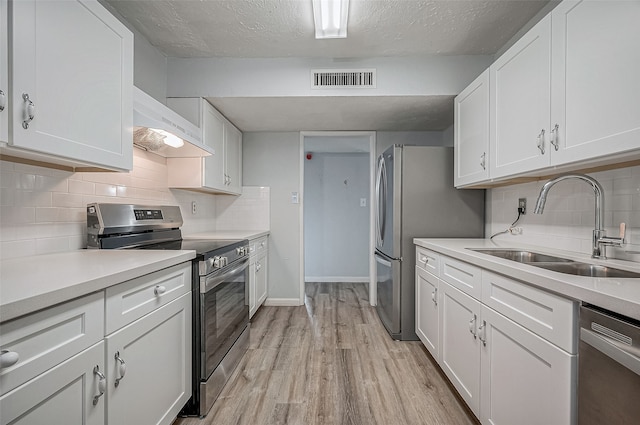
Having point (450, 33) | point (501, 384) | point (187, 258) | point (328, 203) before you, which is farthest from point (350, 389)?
point (328, 203)

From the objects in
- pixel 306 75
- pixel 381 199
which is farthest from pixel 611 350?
pixel 306 75

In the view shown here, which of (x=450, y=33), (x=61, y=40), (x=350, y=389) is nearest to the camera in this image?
(x=61, y=40)

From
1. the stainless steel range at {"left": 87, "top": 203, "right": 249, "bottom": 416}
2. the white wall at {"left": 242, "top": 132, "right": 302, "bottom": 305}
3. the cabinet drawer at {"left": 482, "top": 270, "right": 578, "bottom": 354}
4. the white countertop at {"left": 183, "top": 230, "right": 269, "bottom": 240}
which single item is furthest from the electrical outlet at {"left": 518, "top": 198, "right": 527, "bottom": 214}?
the white wall at {"left": 242, "top": 132, "right": 302, "bottom": 305}

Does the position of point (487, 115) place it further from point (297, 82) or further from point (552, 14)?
point (297, 82)

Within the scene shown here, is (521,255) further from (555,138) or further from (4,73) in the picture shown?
(4,73)

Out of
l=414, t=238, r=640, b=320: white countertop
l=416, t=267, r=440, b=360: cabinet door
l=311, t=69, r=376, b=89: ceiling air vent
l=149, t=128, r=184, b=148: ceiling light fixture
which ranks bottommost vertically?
l=416, t=267, r=440, b=360: cabinet door

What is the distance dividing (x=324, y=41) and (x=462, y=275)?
184cm

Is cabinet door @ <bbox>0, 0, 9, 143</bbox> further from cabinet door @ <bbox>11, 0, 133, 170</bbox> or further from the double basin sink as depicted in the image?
the double basin sink

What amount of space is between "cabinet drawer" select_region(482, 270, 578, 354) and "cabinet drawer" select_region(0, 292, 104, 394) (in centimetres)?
144

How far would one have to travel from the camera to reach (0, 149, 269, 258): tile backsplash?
1275 mm

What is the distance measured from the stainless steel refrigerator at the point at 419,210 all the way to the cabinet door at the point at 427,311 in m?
0.14

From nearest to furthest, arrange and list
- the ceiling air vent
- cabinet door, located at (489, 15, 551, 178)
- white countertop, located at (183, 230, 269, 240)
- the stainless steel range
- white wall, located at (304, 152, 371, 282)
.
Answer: cabinet door, located at (489, 15, 551, 178) < the stainless steel range < the ceiling air vent < white countertop, located at (183, 230, 269, 240) < white wall, located at (304, 152, 371, 282)

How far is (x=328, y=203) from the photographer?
195 inches

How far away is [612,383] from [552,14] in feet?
4.94
